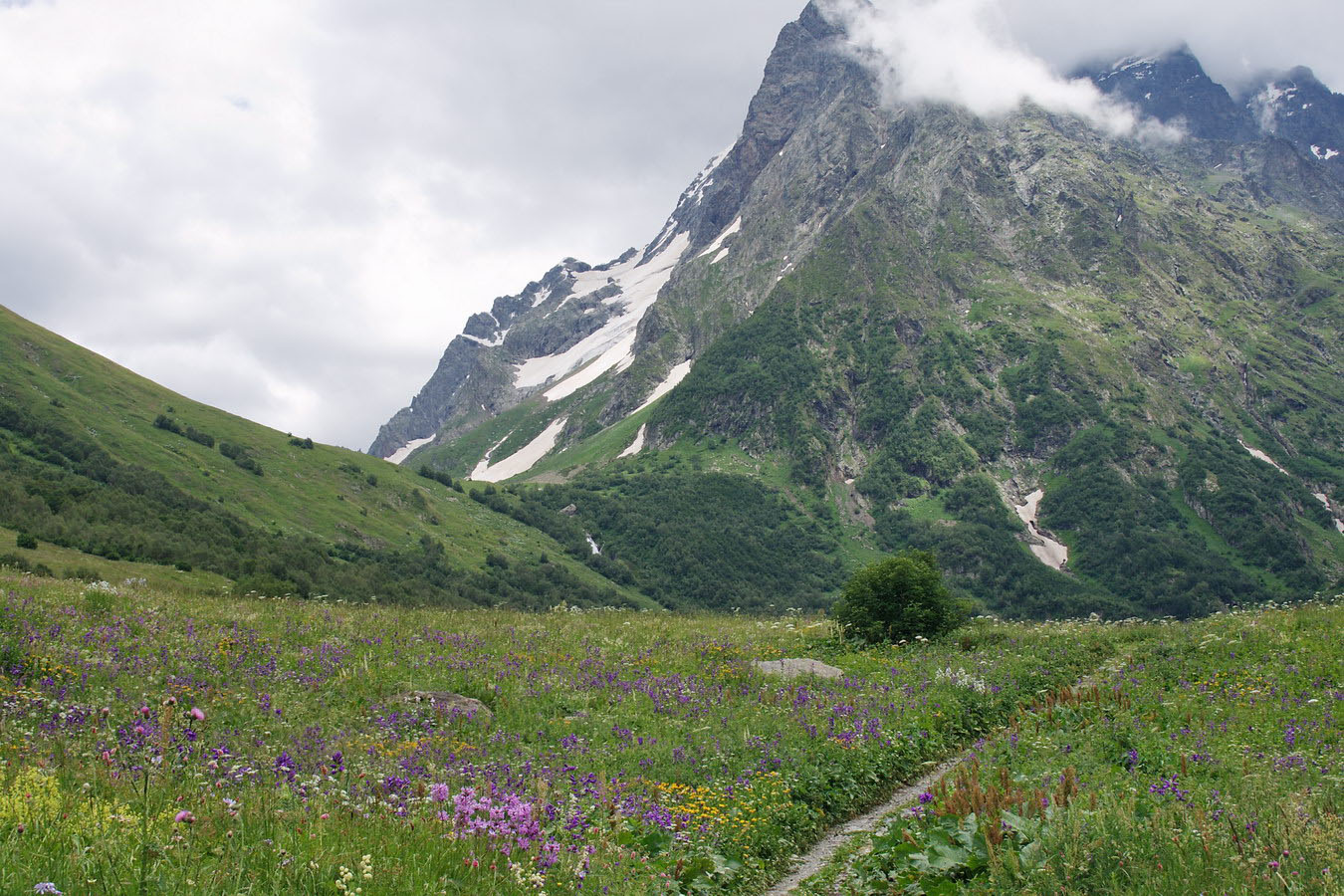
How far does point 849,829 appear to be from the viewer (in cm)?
1056

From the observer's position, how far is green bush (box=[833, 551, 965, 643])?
22.1 meters

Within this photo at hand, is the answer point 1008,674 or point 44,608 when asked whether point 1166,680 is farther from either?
point 44,608

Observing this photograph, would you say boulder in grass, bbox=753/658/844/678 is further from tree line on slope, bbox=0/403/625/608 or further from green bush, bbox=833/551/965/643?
tree line on slope, bbox=0/403/625/608

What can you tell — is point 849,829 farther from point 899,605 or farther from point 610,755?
point 899,605

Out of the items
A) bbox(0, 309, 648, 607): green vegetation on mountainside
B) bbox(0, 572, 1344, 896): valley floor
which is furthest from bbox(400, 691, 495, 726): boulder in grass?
bbox(0, 309, 648, 607): green vegetation on mountainside

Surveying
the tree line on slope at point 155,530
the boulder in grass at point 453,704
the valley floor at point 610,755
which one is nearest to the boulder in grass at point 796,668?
the valley floor at point 610,755

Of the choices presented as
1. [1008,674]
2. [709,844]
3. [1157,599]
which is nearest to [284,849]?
[709,844]

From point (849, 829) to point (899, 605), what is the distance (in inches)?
502

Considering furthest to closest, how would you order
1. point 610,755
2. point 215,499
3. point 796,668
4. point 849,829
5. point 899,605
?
point 215,499, point 899,605, point 796,668, point 610,755, point 849,829

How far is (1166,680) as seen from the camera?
1541 centimetres

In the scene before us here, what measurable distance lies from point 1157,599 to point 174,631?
201 meters

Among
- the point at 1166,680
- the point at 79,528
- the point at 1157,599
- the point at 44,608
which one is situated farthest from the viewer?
the point at 1157,599

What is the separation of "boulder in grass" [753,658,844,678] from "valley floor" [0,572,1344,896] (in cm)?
51

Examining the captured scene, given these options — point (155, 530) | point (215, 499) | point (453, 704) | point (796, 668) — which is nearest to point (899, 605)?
point (796, 668)
